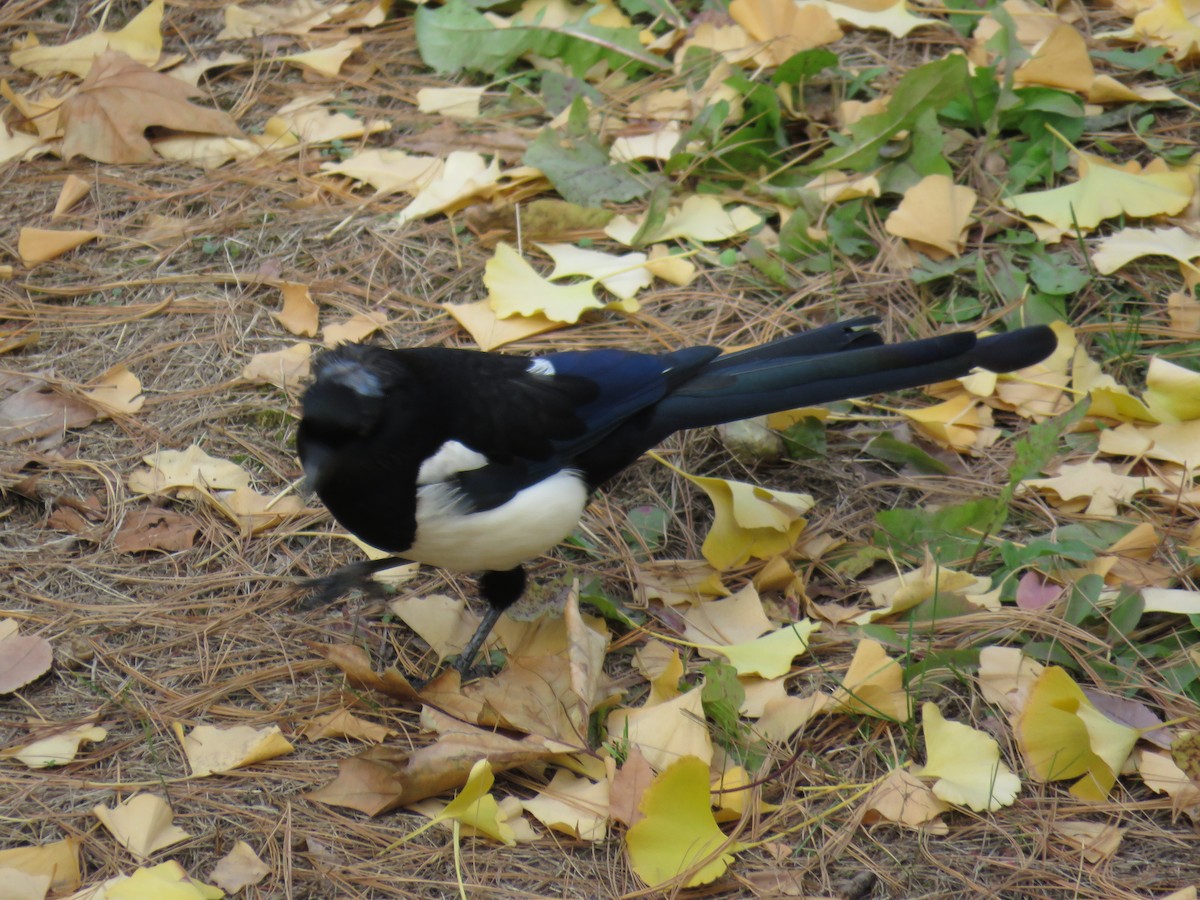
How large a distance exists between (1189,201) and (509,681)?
2325 mm

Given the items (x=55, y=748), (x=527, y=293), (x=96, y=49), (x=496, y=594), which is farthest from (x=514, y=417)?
(x=96, y=49)

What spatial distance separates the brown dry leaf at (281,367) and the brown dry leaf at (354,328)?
8 centimetres

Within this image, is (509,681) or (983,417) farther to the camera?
(983,417)

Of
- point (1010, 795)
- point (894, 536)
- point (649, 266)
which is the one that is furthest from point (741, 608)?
point (649, 266)

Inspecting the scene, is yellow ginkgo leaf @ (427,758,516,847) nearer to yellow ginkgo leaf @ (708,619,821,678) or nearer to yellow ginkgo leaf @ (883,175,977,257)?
yellow ginkgo leaf @ (708,619,821,678)

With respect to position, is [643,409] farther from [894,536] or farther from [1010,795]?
[1010,795]

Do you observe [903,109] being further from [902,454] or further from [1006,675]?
[1006,675]

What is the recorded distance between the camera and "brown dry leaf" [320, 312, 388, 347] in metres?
3.42

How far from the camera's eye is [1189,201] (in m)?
3.42

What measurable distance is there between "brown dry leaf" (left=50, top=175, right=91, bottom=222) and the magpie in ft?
5.56

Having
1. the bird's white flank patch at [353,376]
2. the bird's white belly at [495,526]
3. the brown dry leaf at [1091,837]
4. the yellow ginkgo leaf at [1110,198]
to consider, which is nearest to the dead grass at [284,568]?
the brown dry leaf at [1091,837]

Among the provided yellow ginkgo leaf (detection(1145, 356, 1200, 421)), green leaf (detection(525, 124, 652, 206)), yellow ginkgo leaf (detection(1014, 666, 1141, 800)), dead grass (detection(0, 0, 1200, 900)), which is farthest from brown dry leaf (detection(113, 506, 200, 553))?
yellow ginkgo leaf (detection(1145, 356, 1200, 421))

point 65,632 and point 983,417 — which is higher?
point 65,632

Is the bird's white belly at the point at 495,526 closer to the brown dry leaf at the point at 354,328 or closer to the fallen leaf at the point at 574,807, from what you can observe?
the fallen leaf at the point at 574,807
